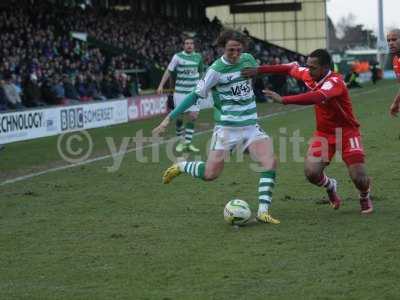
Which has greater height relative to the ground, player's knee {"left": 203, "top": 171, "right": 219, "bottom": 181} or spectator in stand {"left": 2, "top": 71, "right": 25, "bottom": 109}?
spectator in stand {"left": 2, "top": 71, "right": 25, "bottom": 109}

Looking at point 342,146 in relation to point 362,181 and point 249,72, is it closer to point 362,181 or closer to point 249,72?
point 362,181

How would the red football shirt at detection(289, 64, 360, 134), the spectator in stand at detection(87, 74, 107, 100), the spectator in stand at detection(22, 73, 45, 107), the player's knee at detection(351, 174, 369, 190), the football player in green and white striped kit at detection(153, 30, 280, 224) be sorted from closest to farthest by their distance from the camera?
the red football shirt at detection(289, 64, 360, 134) → the football player in green and white striped kit at detection(153, 30, 280, 224) → the player's knee at detection(351, 174, 369, 190) → the spectator in stand at detection(22, 73, 45, 107) → the spectator in stand at detection(87, 74, 107, 100)

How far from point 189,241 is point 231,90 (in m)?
1.79

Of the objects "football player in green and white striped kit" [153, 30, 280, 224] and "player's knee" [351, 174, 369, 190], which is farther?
"player's knee" [351, 174, 369, 190]

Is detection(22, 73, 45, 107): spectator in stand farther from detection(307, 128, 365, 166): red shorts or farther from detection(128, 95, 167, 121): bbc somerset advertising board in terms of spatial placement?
detection(307, 128, 365, 166): red shorts

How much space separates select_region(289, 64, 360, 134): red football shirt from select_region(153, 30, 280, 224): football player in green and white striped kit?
1.95 ft

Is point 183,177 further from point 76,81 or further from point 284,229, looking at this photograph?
point 76,81

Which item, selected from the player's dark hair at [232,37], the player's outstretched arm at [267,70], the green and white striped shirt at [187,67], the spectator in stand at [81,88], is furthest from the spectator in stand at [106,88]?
the player's dark hair at [232,37]

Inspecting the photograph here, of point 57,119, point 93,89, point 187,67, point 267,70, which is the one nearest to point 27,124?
point 57,119

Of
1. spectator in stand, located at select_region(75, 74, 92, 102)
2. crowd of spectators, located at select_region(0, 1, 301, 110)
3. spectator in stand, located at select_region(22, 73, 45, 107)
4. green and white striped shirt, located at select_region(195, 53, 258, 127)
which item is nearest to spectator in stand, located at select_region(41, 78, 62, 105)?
crowd of spectators, located at select_region(0, 1, 301, 110)

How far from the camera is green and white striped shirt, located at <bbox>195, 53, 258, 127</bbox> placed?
346 inches

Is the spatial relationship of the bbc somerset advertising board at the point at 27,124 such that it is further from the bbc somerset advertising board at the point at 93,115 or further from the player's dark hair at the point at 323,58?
the player's dark hair at the point at 323,58

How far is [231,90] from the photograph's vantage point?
8.84 m

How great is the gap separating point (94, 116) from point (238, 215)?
15.7 meters
